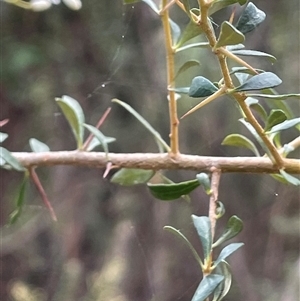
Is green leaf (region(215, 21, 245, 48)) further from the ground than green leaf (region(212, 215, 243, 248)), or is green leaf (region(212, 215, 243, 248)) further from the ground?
green leaf (region(215, 21, 245, 48))

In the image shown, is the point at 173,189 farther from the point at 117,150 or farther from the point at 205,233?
the point at 117,150

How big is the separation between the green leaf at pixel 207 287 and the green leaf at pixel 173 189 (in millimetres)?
81

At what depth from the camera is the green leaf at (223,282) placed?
25 cm

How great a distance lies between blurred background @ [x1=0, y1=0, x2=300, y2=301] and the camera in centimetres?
70

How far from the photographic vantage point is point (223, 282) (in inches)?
10.4

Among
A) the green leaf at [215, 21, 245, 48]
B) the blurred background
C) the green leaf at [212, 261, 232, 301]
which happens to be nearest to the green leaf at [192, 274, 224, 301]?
the green leaf at [212, 261, 232, 301]

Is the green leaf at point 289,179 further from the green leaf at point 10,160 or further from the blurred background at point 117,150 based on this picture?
the blurred background at point 117,150

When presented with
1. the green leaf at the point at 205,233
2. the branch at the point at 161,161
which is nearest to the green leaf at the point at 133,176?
the branch at the point at 161,161

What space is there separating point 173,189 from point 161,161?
42mm

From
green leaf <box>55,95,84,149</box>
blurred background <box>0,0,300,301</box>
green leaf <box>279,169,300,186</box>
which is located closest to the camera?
green leaf <box>279,169,300,186</box>

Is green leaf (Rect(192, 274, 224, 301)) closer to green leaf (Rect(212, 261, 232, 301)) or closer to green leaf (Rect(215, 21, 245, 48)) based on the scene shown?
green leaf (Rect(212, 261, 232, 301))

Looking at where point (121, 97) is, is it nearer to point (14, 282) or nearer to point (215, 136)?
point (215, 136)

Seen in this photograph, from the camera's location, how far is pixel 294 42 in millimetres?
738

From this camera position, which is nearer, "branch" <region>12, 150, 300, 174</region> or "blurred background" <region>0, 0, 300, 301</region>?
"branch" <region>12, 150, 300, 174</region>
